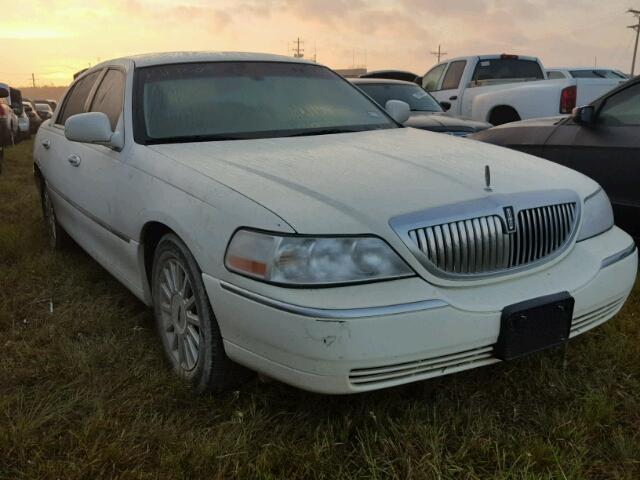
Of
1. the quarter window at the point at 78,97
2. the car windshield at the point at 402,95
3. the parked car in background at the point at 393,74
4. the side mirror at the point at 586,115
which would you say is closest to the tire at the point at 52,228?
the quarter window at the point at 78,97

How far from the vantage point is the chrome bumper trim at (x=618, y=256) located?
2.59 metres

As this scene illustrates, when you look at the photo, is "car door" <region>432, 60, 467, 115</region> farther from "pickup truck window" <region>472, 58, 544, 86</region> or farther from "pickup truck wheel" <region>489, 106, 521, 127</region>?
"pickup truck wheel" <region>489, 106, 521, 127</region>

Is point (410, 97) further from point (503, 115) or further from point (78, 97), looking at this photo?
point (78, 97)

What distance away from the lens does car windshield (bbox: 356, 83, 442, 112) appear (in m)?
8.02

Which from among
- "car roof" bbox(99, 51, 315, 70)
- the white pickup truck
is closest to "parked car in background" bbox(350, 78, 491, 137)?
the white pickup truck

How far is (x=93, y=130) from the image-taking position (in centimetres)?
317

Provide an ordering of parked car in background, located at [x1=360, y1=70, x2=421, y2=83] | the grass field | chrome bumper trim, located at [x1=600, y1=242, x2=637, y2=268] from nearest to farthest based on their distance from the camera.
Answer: the grass field < chrome bumper trim, located at [x1=600, y1=242, x2=637, y2=268] < parked car in background, located at [x1=360, y1=70, x2=421, y2=83]

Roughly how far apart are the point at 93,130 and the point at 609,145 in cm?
311

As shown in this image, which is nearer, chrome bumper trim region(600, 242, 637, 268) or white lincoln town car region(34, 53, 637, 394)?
white lincoln town car region(34, 53, 637, 394)

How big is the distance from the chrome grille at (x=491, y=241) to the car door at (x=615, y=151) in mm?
1702

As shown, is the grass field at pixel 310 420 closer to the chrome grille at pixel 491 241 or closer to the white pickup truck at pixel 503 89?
the chrome grille at pixel 491 241

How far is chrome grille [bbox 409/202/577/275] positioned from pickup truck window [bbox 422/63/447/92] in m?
9.17

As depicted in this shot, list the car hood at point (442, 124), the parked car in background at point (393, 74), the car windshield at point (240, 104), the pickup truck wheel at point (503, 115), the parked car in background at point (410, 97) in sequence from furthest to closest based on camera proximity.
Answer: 1. the parked car in background at point (393, 74)
2. the pickup truck wheel at point (503, 115)
3. the parked car in background at point (410, 97)
4. the car hood at point (442, 124)
5. the car windshield at point (240, 104)

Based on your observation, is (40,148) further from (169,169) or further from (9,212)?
(169,169)
